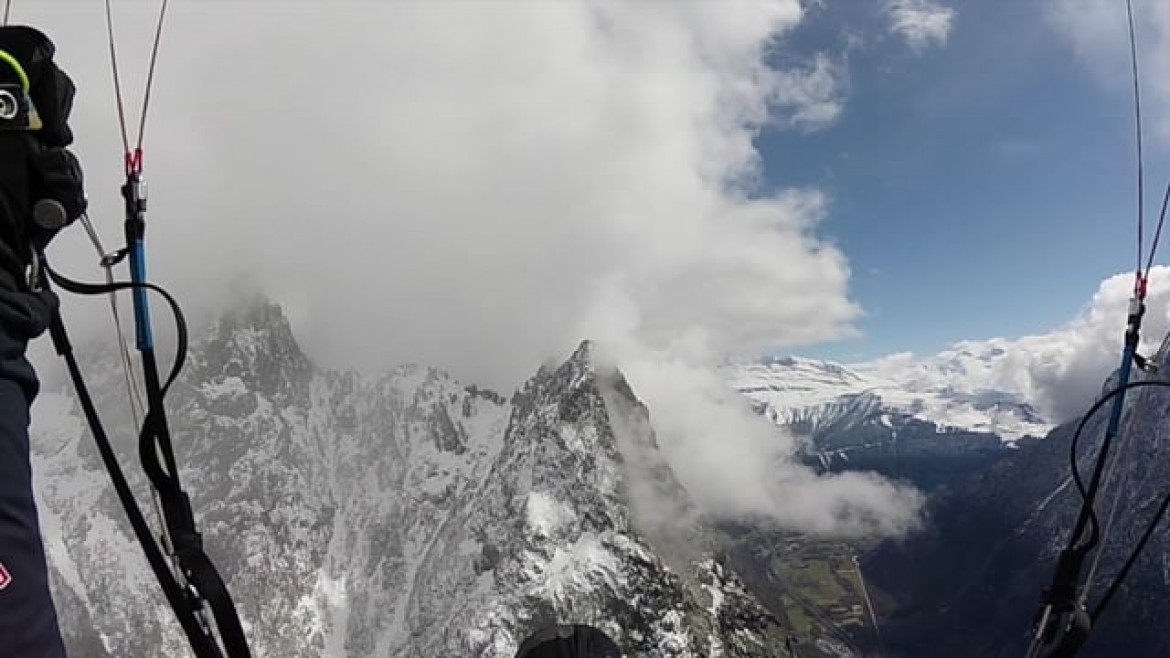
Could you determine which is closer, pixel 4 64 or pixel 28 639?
pixel 28 639

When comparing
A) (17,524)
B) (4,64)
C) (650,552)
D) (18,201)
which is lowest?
(17,524)

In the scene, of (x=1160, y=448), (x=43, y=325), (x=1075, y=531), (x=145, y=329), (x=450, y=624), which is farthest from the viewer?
(x=450, y=624)

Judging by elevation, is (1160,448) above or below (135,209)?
above

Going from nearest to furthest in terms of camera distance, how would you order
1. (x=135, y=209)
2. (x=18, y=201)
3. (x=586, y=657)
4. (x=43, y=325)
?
(x=43, y=325), (x=18, y=201), (x=135, y=209), (x=586, y=657)

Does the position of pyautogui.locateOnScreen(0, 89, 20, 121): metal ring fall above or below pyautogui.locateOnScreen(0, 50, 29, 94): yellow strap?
below

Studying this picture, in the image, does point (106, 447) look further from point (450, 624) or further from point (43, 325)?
point (450, 624)

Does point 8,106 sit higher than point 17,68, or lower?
lower

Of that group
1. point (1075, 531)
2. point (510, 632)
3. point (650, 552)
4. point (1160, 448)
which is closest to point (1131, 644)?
point (1160, 448)

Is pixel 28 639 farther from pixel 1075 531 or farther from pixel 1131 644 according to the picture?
pixel 1131 644

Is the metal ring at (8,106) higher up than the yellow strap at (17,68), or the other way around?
the yellow strap at (17,68)
